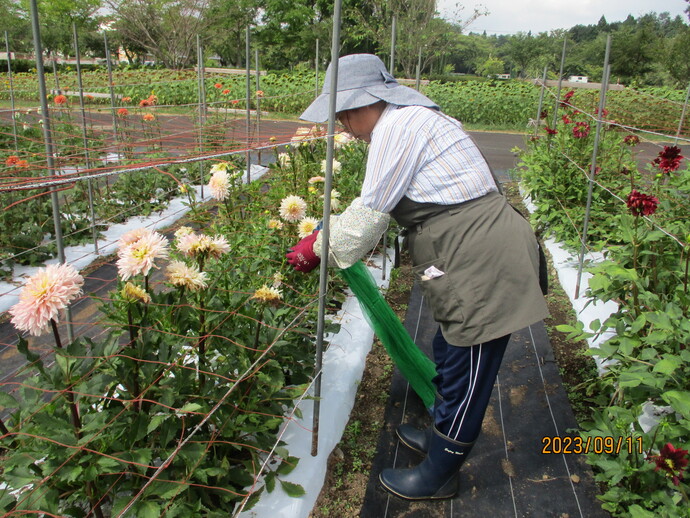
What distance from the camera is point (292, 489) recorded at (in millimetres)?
1764

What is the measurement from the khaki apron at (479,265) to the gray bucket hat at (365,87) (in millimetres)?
335

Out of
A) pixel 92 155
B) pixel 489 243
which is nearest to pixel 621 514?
pixel 489 243

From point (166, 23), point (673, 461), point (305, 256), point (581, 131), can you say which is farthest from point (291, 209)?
point (166, 23)

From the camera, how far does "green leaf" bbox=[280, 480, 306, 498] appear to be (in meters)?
1.76

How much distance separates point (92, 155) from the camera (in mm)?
5578

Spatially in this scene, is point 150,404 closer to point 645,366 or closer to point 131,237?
point 131,237

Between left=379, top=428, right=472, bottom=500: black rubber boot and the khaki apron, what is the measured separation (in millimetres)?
422

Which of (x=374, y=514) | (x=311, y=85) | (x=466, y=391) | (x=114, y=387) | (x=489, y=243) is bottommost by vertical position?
(x=374, y=514)

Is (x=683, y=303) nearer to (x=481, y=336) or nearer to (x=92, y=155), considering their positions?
(x=481, y=336)

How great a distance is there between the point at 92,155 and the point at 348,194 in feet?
11.1

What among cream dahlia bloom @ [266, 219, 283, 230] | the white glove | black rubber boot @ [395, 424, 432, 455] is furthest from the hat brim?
black rubber boot @ [395, 424, 432, 455]

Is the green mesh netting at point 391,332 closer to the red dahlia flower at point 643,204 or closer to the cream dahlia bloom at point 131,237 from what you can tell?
the cream dahlia bloom at point 131,237
